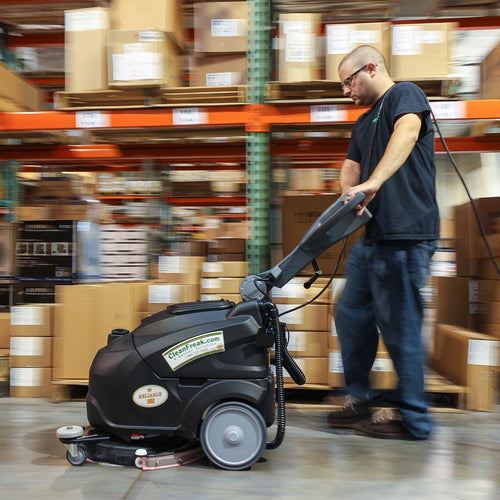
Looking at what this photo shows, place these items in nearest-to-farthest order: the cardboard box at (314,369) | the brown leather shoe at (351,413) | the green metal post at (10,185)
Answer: the brown leather shoe at (351,413) → the cardboard box at (314,369) → the green metal post at (10,185)

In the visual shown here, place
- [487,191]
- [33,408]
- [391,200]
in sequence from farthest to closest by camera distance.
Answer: [487,191], [33,408], [391,200]

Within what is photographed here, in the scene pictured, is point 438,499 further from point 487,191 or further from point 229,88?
point 487,191

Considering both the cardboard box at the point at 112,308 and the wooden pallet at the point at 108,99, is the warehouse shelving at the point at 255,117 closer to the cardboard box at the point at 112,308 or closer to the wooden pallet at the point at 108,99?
the wooden pallet at the point at 108,99

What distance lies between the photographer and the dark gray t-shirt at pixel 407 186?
2318mm

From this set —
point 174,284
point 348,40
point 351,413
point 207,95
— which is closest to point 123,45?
point 207,95

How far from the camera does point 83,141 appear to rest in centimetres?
423

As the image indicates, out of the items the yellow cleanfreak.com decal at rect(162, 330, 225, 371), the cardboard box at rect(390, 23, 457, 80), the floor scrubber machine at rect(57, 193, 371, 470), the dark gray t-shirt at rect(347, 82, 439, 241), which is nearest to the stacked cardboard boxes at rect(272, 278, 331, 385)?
the dark gray t-shirt at rect(347, 82, 439, 241)

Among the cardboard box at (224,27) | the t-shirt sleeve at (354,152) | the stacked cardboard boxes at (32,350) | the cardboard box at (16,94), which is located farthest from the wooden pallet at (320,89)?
the stacked cardboard boxes at (32,350)

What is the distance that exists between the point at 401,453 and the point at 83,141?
10.5 feet

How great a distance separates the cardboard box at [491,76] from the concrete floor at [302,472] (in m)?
1.88

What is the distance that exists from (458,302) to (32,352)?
8.96ft

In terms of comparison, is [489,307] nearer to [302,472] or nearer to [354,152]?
[354,152]

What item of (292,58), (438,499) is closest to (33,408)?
(438,499)

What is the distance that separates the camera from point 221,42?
3240 millimetres
